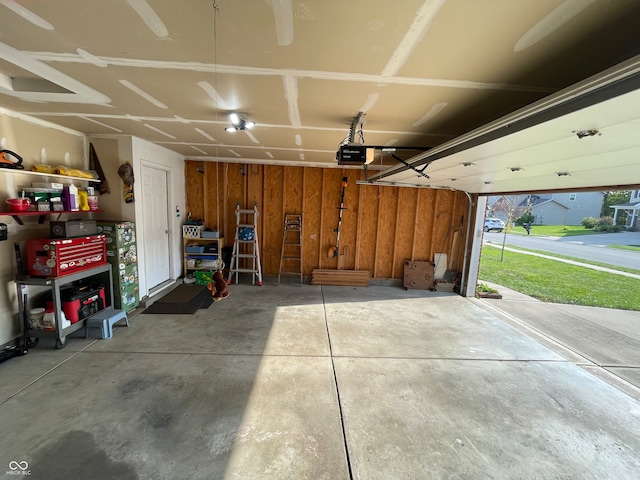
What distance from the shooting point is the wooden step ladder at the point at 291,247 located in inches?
238

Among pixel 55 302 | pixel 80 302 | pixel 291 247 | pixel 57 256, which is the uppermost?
pixel 57 256

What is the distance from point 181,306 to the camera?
4.49 meters

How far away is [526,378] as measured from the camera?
294 cm

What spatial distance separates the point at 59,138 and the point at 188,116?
210 cm

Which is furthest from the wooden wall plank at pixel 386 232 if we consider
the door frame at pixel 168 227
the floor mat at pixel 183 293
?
the door frame at pixel 168 227

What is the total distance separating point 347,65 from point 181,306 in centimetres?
436

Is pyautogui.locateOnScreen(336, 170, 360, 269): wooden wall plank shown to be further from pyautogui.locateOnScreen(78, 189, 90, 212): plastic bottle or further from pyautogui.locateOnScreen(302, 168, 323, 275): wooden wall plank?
pyautogui.locateOnScreen(78, 189, 90, 212): plastic bottle

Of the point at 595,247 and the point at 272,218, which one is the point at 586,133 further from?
the point at 595,247

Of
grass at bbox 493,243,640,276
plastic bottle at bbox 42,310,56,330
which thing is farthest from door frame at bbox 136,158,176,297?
grass at bbox 493,243,640,276

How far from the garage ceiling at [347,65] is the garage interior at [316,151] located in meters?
0.02

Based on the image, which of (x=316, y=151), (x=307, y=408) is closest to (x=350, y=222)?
(x=316, y=151)

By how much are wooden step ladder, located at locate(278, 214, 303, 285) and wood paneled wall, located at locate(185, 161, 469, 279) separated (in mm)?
144

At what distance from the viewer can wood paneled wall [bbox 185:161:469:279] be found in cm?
595

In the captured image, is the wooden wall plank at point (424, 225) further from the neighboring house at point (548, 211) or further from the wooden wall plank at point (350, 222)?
the neighboring house at point (548, 211)
